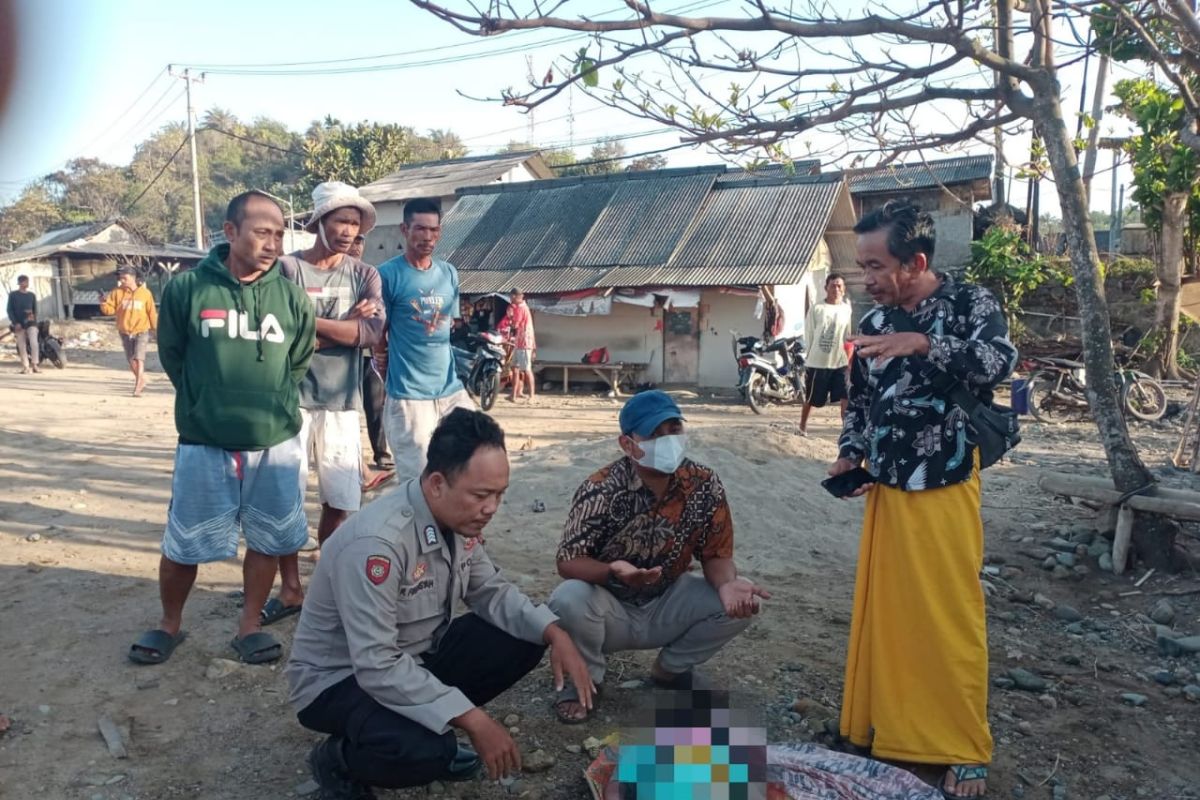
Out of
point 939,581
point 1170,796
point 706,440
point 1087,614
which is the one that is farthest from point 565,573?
point 706,440

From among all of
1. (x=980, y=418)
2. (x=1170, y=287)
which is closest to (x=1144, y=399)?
(x=1170, y=287)

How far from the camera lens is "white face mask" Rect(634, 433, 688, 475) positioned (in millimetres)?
2973

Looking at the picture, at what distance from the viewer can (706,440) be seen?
773 cm

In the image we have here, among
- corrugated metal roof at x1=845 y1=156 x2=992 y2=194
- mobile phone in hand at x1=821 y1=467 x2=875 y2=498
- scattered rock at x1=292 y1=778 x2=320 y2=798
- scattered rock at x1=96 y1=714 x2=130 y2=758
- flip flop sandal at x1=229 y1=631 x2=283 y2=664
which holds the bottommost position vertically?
scattered rock at x1=292 y1=778 x2=320 y2=798

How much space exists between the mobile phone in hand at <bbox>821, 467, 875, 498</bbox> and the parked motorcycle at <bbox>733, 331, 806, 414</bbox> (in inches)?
380

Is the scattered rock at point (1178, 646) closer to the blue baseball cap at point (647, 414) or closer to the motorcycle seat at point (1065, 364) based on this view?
the blue baseball cap at point (647, 414)

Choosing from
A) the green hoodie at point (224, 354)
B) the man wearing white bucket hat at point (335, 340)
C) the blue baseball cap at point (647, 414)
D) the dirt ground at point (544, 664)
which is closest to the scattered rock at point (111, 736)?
the dirt ground at point (544, 664)

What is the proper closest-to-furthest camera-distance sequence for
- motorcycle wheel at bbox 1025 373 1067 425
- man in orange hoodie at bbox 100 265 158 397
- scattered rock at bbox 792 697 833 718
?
scattered rock at bbox 792 697 833 718
motorcycle wheel at bbox 1025 373 1067 425
man in orange hoodie at bbox 100 265 158 397

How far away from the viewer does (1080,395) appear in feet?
37.8

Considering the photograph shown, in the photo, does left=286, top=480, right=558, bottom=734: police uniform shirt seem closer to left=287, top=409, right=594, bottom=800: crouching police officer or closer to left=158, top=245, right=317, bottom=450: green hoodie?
left=287, top=409, right=594, bottom=800: crouching police officer

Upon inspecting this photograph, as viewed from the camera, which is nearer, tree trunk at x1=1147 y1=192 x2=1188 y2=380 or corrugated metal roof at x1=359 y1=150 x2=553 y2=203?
tree trunk at x1=1147 y1=192 x2=1188 y2=380

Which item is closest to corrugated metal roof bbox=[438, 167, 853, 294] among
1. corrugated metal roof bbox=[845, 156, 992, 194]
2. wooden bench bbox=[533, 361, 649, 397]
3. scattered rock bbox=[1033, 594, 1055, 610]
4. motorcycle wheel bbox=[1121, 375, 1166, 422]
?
wooden bench bbox=[533, 361, 649, 397]

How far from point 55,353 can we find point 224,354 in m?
16.2

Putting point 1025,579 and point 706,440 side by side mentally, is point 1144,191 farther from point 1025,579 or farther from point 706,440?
point 1025,579
